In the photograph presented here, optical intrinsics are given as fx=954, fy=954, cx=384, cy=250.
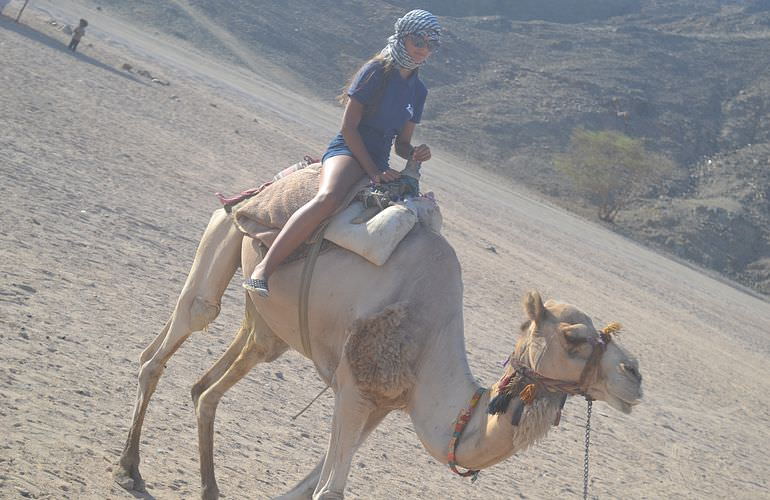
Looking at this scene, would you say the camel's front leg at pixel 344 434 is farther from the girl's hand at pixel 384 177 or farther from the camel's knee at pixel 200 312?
the camel's knee at pixel 200 312

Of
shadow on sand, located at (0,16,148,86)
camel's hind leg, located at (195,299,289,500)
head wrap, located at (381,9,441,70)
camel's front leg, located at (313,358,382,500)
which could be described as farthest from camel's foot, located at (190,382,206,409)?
shadow on sand, located at (0,16,148,86)

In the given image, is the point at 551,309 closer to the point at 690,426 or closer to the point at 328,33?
the point at 690,426

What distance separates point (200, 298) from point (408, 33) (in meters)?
2.15

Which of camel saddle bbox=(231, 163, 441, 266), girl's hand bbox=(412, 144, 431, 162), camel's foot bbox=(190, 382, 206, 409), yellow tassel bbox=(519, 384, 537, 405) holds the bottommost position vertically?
camel's foot bbox=(190, 382, 206, 409)

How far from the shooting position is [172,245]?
11.4 meters

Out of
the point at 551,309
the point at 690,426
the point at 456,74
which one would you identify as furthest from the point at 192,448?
the point at 456,74

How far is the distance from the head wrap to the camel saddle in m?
0.70

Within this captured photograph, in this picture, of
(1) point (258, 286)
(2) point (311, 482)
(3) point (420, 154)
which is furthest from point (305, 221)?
(2) point (311, 482)

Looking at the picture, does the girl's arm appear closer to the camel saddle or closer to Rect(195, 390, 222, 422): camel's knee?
the camel saddle

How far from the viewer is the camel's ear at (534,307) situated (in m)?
4.63

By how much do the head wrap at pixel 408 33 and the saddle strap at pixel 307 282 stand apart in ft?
3.64

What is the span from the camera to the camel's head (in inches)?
173

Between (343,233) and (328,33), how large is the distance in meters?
62.3

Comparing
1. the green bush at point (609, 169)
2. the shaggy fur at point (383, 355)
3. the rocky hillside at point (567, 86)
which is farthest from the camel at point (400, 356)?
the green bush at point (609, 169)
